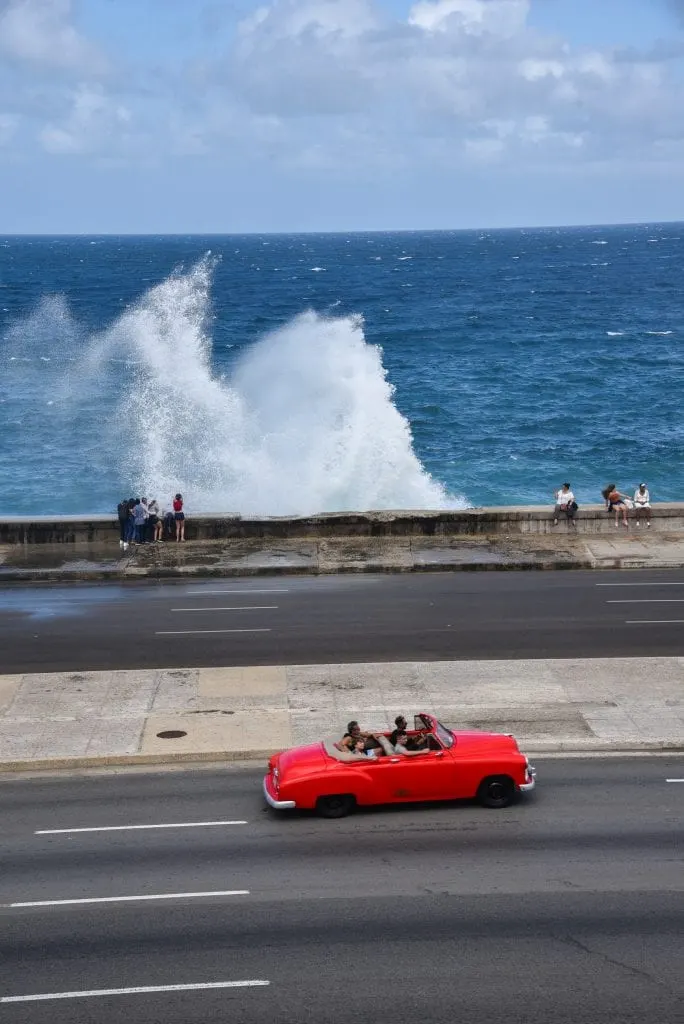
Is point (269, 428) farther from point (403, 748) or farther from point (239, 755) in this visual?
point (403, 748)

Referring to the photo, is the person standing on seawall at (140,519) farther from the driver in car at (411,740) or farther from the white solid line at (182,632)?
the driver in car at (411,740)

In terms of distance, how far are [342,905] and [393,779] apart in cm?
304

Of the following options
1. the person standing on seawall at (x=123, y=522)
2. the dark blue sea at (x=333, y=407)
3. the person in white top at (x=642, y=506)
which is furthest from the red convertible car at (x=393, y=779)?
the dark blue sea at (x=333, y=407)

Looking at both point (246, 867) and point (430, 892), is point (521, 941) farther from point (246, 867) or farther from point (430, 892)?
point (246, 867)

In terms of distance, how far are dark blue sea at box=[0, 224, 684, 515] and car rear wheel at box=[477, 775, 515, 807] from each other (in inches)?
998

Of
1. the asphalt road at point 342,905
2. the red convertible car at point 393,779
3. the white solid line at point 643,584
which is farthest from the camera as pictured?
the white solid line at point 643,584

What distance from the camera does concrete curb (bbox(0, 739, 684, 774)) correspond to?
19609 mm

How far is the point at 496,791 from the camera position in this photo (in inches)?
699

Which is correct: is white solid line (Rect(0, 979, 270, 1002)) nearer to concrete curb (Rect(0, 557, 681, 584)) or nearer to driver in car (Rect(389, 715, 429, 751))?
driver in car (Rect(389, 715, 429, 751))

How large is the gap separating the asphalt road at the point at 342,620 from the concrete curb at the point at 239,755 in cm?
435

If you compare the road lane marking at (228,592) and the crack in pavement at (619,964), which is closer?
the crack in pavement at (619,964)

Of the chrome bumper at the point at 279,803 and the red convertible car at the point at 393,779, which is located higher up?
the red convertible car at the point at 393,779

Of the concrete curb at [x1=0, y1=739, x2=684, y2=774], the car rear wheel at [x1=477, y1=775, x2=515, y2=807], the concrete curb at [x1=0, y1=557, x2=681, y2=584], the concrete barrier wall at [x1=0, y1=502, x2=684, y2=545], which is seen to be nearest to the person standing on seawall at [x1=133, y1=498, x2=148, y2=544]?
the concrete barrier wall at [x1=0, y1=502, x2=684, y2=545]

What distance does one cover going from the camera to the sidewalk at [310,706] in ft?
66.0
